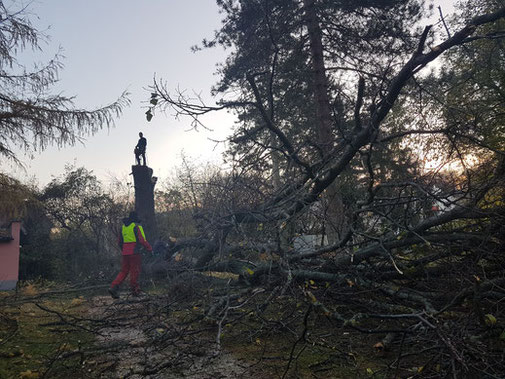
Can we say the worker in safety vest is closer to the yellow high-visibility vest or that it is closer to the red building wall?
the yellow high-visibility vest

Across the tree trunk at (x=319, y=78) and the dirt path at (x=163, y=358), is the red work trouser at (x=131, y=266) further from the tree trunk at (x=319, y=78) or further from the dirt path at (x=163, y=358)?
the tree trunk at (x=319, y=78)

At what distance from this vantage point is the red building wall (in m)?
12.0

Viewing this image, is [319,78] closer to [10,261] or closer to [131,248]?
[131,248]

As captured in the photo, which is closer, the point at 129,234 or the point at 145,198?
the point at 129,234

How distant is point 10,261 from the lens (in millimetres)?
12320

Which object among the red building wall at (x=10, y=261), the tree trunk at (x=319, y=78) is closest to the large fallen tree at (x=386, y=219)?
the tree trunk at (x=319, y=78)

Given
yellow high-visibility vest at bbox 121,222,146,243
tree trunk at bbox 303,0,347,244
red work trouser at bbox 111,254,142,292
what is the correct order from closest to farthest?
1. red work trouser at bbox 111,254,142,292
2. yellow high-visibility vest at bbox 121,222,146,243
3. tree trunk at bbox 303,0,347,244

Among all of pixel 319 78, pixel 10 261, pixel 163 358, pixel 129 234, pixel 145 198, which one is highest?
pixel 319 78

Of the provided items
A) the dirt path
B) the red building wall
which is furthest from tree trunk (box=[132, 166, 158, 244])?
the dirt path

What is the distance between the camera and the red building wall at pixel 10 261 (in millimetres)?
12030

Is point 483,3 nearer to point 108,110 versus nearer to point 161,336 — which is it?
point 108,110

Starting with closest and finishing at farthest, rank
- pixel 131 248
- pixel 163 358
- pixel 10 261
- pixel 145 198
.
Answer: pixel 163 358, pixel 131 248, pixel 145 198, pixel 10 261

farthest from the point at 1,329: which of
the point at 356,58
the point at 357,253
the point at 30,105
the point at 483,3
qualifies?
the point at 483,3

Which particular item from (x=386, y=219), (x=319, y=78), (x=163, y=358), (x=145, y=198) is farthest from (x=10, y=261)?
(x=386, y=219)
